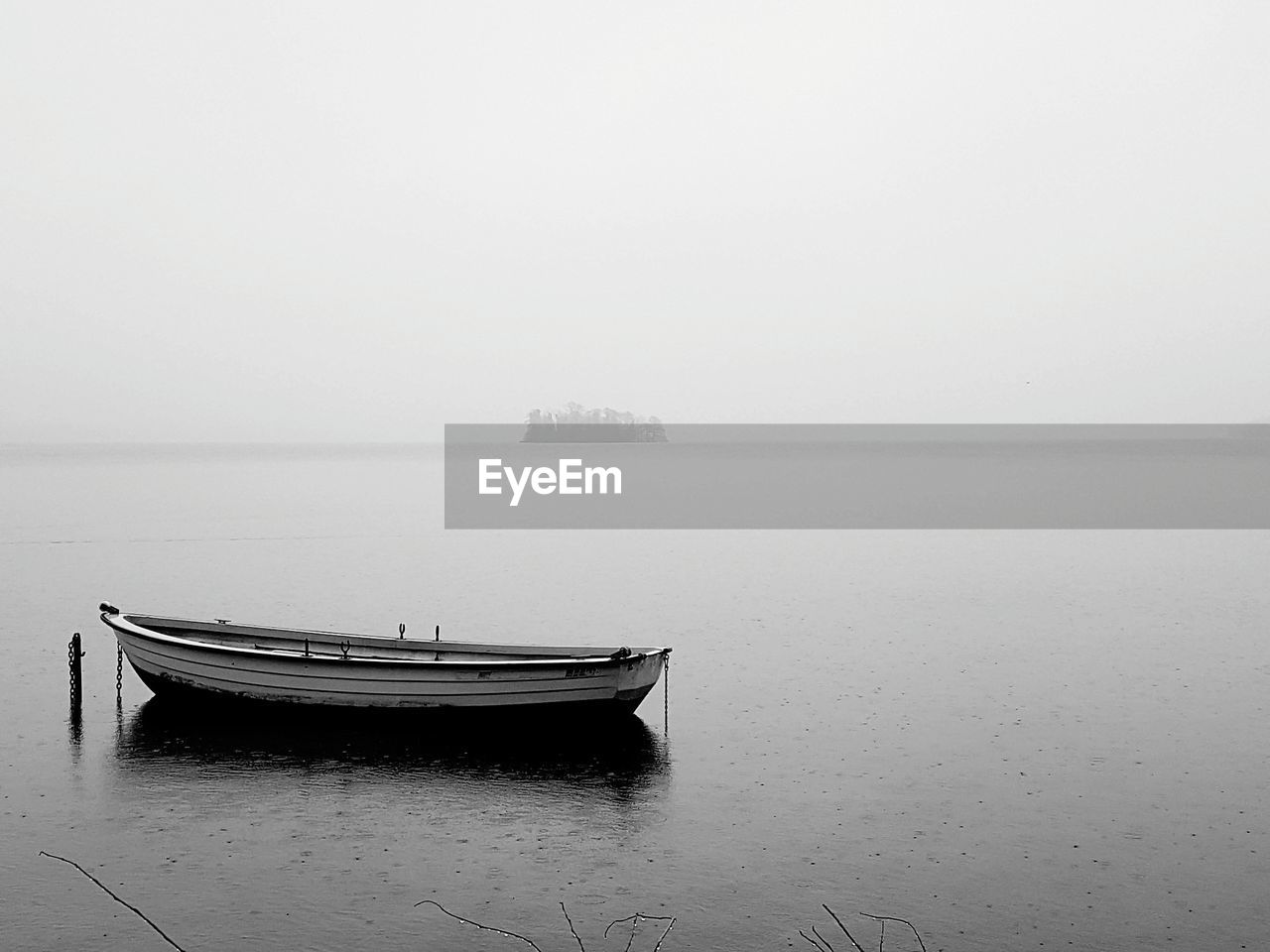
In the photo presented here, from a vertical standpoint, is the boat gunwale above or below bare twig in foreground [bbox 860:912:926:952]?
above

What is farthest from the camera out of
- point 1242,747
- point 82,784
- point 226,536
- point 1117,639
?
point 226,536

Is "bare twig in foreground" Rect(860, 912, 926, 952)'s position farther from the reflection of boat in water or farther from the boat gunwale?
the boat gunwale

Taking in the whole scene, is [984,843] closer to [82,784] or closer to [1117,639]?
[82,784]

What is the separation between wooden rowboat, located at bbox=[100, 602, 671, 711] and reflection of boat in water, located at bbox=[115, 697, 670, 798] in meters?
0.41

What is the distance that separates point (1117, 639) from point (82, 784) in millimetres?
29657

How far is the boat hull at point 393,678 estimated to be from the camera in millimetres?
23047

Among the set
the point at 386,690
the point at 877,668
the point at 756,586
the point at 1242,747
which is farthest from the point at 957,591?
the point at 386,690

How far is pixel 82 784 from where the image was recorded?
20.4 m

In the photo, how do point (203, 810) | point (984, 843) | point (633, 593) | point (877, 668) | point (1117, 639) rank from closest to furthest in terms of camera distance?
1. point (984, 843)
2. point (203, 810)
3. point (877, 668)
4. point (1117, 639)
5. point (633, 593)

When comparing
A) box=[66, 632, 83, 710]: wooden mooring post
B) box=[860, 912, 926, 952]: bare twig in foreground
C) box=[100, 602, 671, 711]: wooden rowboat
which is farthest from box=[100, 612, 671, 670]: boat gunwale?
box=[860, 912, 926, 952]: bare twig in foreground

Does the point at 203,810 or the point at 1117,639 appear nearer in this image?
the point at 203,810

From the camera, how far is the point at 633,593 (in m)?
46.6

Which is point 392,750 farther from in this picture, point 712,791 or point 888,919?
point 888,919

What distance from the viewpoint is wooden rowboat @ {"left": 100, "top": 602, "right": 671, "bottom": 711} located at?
75.7 feet
